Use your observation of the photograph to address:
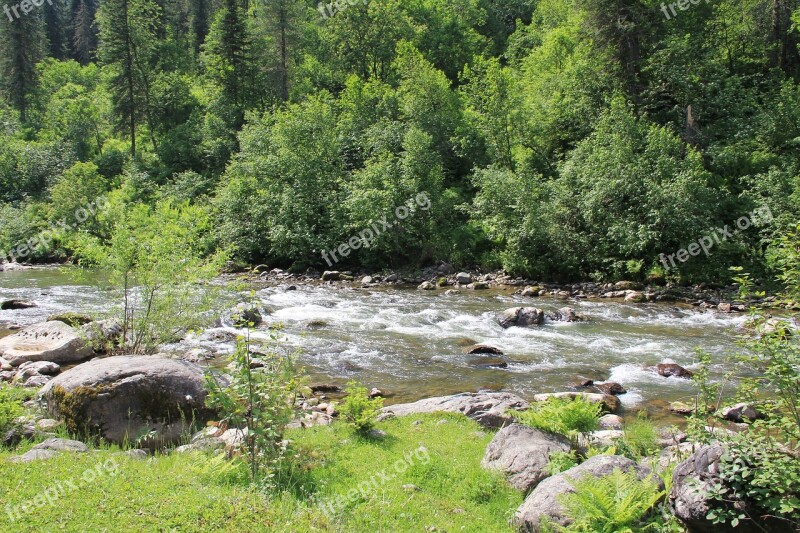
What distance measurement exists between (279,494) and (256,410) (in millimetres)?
1155

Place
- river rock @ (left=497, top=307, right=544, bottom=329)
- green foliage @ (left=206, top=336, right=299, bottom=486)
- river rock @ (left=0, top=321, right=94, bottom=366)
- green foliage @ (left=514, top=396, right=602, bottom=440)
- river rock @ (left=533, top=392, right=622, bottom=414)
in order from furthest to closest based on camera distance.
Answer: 1. river rock @ (left=497, top=307, right=544, bottom=329)
2. river rock @ (left=0, top=321, right=94, bottom=366)
3. river rock @ (left=533, top=392, right=622, bottom=414)
4. green foliage @ (left=514, top=396, right=602, bottom=440)
5. green foliage @ (left=206, top=336, right=299, bottom=486)

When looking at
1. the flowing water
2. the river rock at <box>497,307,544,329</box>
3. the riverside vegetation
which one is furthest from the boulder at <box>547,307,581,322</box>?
the riverside vegetation

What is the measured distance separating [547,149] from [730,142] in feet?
35.1

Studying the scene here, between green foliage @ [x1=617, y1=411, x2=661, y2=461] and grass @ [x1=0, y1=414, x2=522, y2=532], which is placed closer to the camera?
grass @ [x1=0, y1=414, x2=522, y2=532]

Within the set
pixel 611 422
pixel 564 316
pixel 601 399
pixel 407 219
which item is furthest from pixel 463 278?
pixel 611 422

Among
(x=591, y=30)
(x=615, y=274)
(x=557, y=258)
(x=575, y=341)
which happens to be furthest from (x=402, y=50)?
(x=575, y=341)

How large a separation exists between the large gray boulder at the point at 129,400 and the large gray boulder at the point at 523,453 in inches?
214

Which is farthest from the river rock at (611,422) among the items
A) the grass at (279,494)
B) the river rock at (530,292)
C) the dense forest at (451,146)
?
the river rock at (530,292)

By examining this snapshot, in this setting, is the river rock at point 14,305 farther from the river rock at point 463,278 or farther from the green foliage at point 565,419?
the green foliage at point 565,419

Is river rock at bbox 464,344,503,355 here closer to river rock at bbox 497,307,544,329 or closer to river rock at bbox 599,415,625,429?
river rock at bbox 497,307,544,329

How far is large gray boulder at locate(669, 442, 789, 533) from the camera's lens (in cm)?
512

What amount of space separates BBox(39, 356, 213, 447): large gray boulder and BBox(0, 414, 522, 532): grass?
50.4 inches

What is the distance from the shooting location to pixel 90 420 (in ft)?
29.5

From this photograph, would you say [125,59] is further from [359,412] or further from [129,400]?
[359,412]
